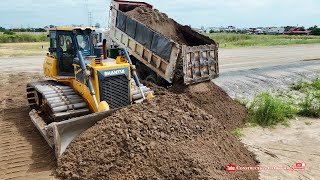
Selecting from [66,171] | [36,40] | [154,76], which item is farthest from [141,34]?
[36,40]

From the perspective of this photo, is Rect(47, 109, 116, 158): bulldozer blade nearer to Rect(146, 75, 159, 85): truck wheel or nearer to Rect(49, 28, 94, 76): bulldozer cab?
Rect(49, 28, 94, 76): bulldozer cab

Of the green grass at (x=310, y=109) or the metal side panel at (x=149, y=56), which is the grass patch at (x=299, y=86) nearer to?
the green grass at (x=310, y=109)

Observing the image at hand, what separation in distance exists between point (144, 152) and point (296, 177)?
2.94 m

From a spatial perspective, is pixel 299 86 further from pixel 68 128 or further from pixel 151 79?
pixel 68 128

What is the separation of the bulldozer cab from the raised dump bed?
2879 millimetres

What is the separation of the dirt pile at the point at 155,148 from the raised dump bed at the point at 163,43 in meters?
3.66

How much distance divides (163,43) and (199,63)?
1354 mm

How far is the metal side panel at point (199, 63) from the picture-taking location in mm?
10250

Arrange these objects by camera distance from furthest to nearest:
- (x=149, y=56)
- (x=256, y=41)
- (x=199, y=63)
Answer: (x=256, y=41) < (x=149, y=56) < (x=199, y=63)

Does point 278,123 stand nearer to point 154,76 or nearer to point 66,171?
point 154,76

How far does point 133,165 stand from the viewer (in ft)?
18.0

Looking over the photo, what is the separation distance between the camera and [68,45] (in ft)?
27.3

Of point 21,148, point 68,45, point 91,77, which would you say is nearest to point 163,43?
point 68,45

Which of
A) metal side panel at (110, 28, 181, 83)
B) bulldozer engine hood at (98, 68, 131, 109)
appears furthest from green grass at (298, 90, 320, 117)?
bulldozer engine hood at (98, 68, 131, 109)
